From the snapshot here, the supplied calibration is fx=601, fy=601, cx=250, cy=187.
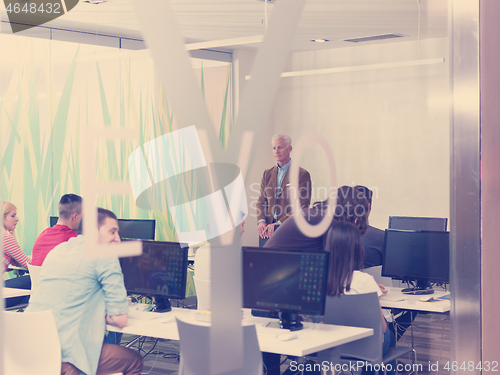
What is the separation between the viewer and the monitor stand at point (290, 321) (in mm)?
3104

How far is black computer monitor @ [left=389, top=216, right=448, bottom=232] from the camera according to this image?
556 cm

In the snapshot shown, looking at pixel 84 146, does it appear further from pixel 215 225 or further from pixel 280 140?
pixel 280 140

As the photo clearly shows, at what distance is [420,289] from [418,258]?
0.25 metres

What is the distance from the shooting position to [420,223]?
5.61 metres

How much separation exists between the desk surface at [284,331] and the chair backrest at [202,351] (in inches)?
6.0

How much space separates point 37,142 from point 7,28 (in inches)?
80.1

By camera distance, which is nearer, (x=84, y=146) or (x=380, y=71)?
(x=84, y=146)

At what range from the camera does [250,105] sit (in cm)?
205

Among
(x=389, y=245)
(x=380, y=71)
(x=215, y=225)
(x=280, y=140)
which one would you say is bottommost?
(x=389, y=245)

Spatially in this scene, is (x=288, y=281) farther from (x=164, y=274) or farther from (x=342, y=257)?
(x=164, y=274)

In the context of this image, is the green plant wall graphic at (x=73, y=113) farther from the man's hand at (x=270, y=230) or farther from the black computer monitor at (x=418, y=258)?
the black computer monitor at (x=418, y=258)

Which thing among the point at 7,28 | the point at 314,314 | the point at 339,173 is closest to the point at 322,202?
the point at 314,314

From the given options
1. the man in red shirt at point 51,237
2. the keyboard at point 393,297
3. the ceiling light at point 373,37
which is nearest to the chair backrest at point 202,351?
the man in red shirt at point 51,237

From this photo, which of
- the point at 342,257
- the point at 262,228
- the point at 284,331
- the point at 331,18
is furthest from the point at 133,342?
the point at 331,18
